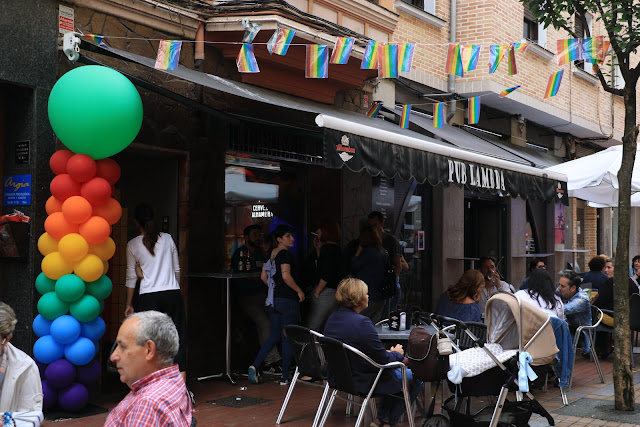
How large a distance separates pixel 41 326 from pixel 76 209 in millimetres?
1079

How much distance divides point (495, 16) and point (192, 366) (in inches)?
357

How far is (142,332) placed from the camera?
292 centimetres

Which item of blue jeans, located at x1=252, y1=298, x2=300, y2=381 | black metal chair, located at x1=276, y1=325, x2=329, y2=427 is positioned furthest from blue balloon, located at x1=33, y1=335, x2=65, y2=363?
blue jeans, located at x1=252, y1=298, x2=300, y2=381

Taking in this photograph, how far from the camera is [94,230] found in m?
6.18

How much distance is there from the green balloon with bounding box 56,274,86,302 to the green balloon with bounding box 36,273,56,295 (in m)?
0.16

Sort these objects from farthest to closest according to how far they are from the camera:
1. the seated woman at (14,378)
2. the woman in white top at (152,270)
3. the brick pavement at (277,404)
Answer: the woman in white top at (152,270) → the brick pavement at (277,404) → the seated woman at (14,378)

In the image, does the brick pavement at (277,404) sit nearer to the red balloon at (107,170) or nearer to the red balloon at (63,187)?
the red balloon at (63,187)

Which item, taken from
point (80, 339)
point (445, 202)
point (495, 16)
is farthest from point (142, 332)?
point (495, 16)

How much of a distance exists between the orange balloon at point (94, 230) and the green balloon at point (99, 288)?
41 centimetres

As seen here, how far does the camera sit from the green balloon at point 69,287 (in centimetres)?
616

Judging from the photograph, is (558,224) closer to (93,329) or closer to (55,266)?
(93,329)

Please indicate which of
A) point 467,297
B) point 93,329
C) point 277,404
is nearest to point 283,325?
point 277,404

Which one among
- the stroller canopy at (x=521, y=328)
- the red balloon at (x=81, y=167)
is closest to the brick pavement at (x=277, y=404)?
the stroller canopy at (x=521, y=328)

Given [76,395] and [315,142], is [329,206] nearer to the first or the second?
[315,142]
